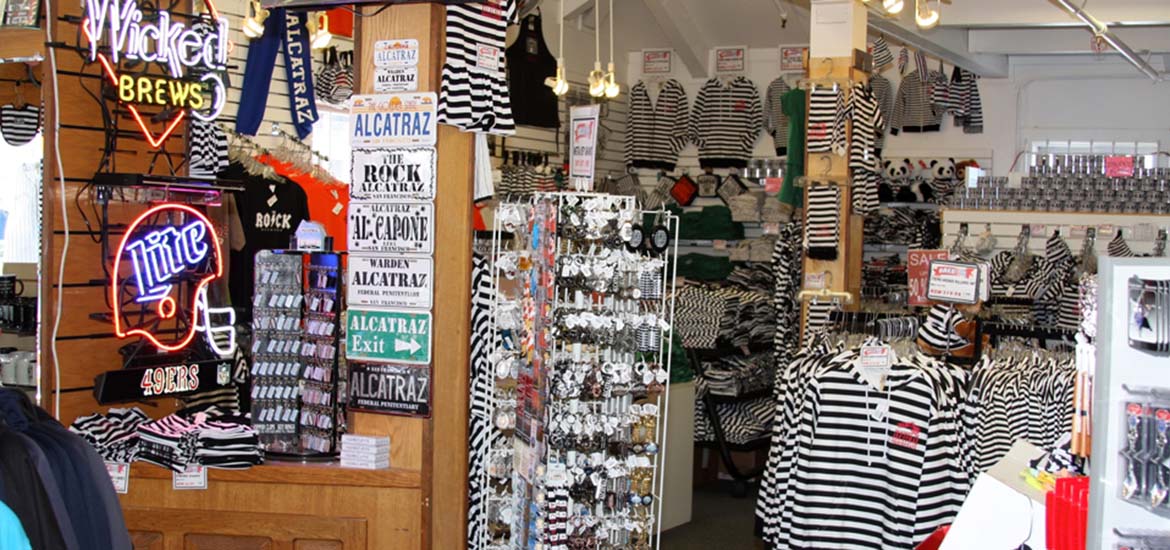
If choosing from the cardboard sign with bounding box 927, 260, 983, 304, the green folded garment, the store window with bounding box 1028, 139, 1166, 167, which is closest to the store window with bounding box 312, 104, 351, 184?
the green folded garment

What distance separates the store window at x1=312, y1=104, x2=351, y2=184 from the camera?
8822 millimetres

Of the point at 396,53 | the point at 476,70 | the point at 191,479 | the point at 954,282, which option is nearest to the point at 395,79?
the point at 396,53

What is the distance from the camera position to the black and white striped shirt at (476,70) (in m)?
4.40

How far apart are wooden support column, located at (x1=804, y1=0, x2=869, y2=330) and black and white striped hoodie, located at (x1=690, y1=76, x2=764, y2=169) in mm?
5025

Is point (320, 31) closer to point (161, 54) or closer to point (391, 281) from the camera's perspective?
point (161, 54)

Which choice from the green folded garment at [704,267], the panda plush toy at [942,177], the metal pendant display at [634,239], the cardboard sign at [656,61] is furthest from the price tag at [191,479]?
the cardboard sign at [656,61]

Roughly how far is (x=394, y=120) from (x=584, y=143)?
0.96 m

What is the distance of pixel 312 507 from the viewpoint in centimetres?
441

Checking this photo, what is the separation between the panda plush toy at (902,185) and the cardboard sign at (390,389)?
859 cm

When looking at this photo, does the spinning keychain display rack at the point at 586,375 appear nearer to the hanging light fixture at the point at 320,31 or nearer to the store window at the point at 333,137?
the hanging light fixture at the point at 320,31

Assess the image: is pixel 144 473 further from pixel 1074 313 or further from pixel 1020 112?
pixel 1020 112

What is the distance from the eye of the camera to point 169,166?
5402 millimetres

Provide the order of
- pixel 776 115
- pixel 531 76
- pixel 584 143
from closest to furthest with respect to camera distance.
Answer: pixel 584 143 → pixel 531 76 → pixel 776 115

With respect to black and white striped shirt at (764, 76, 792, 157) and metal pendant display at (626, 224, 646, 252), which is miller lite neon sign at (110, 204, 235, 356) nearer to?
metal pendant display at (626, 224, 646, 252)
